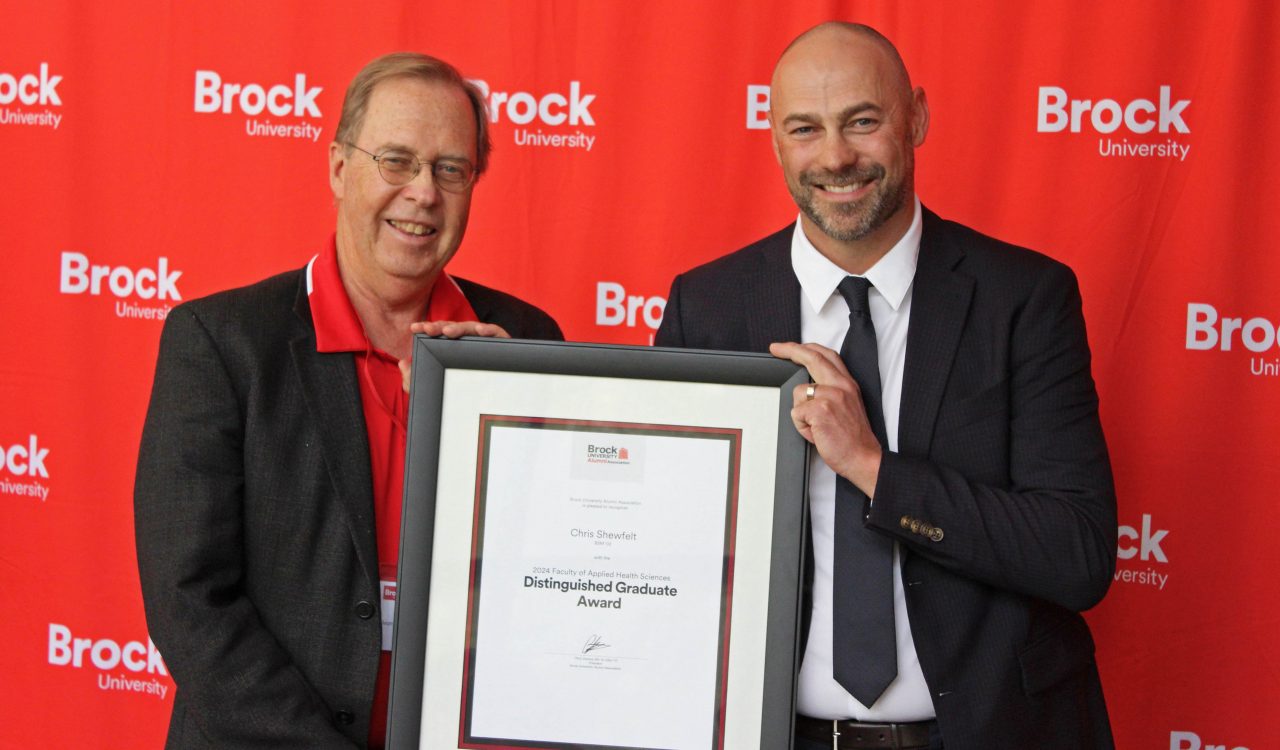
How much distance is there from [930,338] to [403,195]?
2.82ft

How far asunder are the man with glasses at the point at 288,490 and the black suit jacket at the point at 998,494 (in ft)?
2.05

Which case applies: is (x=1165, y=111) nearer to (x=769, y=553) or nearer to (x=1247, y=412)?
(x=1247, y=412)

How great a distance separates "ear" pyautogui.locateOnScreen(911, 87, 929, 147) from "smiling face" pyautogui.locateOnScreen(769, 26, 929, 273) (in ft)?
0.16

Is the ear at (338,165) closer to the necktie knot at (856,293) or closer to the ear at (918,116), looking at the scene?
the necktie knot at (856,293)

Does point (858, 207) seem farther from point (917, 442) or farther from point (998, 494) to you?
point (998, 494)

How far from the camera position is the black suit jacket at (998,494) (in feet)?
5.75

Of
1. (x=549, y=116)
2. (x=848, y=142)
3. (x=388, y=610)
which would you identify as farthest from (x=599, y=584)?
(x=549, y=116)

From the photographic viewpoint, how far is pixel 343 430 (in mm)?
1847

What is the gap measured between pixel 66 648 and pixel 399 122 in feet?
7.58

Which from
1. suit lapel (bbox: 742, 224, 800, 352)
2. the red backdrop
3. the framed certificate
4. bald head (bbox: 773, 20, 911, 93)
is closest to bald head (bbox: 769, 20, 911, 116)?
bald head (bbox: 773, 20, 911, 93)

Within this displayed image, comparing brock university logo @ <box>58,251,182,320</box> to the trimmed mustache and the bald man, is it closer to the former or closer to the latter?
the bald man

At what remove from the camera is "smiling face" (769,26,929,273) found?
1.94m

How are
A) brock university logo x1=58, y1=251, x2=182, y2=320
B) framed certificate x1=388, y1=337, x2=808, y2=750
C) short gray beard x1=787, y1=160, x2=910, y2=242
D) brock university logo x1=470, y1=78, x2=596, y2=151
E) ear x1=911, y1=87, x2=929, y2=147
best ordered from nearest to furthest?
→ framed certificate x1=388, y1=337, x2=808, y2=750 < short gray beard x1=787, y1=160, x2=910, y2=242 < ear x1=911, y1=87, x2=929, y2=147 < brock university logo x1=470, y1=78, x2=596, y2=151 < brock university logo x1=58, y1=251, x2=182, y2=320

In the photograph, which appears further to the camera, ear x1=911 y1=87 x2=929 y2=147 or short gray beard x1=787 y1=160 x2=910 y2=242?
ear x1=911 y1=87 x2=929 y2=147
